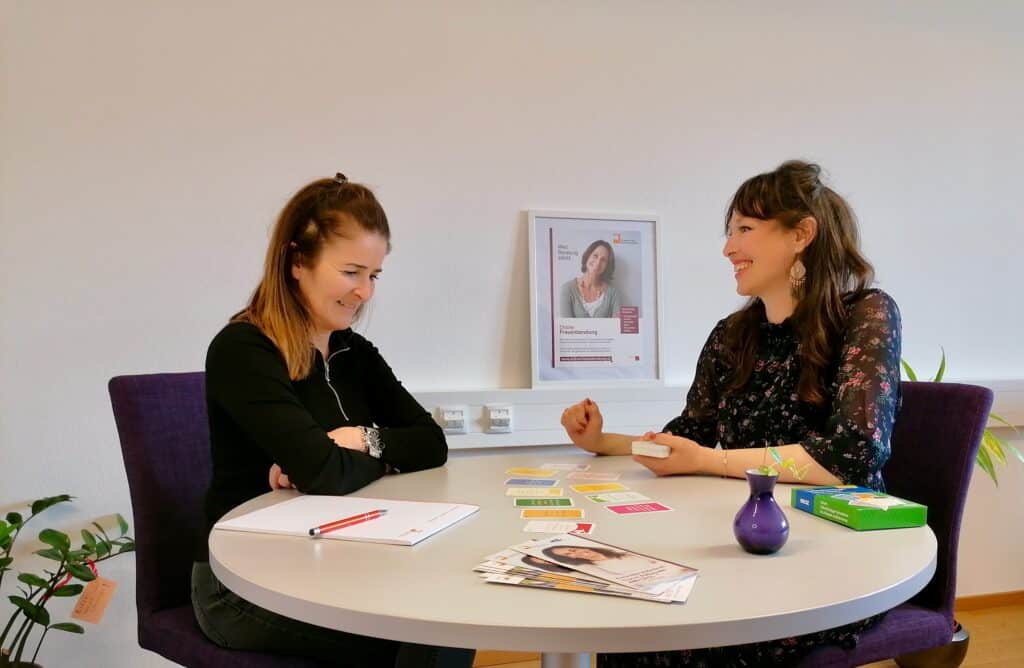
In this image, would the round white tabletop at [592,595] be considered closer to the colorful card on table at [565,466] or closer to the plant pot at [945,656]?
the colorful card on table at [565,466]

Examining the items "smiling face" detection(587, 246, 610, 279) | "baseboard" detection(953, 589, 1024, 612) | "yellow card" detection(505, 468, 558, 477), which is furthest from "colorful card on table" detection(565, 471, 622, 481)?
"baseboard" detection(953, 589, 1024, 612)

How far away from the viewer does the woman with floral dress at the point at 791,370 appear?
1.36m

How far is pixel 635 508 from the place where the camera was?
1.21 m

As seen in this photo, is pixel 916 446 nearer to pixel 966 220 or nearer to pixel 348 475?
pixel 348 475

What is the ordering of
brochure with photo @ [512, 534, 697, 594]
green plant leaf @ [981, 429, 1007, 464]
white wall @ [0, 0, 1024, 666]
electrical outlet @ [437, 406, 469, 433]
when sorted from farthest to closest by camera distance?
green plant leaf @ [981, 429, 1007, 464], electrical outlet @ [437, 406, 469, 433], white wall @ [0, 0, 1024, 666], brochure with photo @ [512, 534, 697, 594]

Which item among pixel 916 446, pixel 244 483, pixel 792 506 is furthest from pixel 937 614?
pixel 244 483

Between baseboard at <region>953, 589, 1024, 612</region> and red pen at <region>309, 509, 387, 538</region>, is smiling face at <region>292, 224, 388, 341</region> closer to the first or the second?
red pen at <region>309, 509, 387, 538</region>

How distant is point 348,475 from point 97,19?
5.84 ft

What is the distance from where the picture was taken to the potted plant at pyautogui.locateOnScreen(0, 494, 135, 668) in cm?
185

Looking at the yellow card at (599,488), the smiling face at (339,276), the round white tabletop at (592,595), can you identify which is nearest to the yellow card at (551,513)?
the round white tabletop at (592,595)

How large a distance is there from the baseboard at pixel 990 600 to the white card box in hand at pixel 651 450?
233 cm

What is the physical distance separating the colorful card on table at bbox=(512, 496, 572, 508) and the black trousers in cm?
27

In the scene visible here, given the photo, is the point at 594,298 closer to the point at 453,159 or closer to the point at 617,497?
the point at 453,159

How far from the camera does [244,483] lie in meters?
1.43
